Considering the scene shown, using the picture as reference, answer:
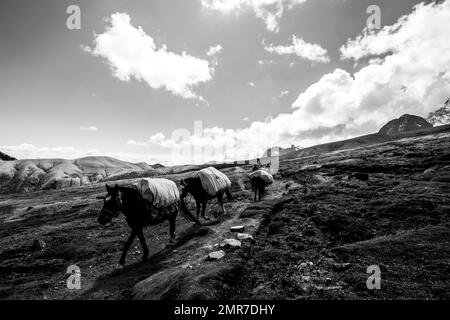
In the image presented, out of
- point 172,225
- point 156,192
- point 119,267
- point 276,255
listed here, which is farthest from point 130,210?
point 276,255

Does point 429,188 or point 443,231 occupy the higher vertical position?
point 429,188

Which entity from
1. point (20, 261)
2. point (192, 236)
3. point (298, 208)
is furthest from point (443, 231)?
point (20, 261)

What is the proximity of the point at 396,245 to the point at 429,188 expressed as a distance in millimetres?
12348

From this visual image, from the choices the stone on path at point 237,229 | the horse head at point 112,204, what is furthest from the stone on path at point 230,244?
the horse head at point 112,204

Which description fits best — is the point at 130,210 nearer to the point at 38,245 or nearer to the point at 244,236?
the point at 244,236

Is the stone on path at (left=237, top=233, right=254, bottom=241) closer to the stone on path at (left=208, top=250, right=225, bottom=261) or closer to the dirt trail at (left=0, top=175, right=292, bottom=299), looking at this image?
the dirt trail at (left=0, top=175, right=292, bottom=299)

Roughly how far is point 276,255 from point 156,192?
23.1 ft

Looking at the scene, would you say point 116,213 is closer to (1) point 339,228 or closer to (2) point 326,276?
(2) point 326,276

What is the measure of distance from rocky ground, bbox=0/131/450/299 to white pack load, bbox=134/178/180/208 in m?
2.84

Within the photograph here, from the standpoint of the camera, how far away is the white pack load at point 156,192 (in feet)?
45.6

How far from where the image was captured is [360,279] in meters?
8.67

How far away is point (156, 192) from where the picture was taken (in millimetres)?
14297

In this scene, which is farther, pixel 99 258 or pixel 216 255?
pixel 99 258

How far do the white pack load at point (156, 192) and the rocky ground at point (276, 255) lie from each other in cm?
284
